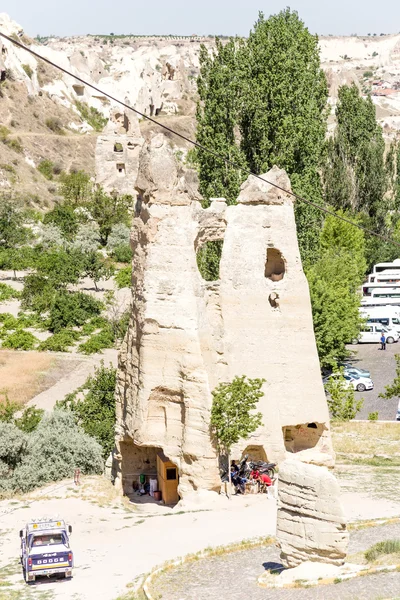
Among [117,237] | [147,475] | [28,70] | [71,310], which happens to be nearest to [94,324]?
[71,310]

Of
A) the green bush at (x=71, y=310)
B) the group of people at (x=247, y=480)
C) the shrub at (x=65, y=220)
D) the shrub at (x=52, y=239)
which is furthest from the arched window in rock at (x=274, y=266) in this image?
the shrub at (x=65, y=220)

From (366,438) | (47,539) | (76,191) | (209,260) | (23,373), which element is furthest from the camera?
(76,191)

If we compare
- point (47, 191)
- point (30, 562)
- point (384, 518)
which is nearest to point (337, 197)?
point (47, 191)

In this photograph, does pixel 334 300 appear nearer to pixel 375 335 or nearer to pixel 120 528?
pixel 375 335

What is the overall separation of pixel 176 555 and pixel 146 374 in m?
6.34

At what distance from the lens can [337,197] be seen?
67000 millimetres

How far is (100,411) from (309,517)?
1748 cm

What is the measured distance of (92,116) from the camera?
124 meters

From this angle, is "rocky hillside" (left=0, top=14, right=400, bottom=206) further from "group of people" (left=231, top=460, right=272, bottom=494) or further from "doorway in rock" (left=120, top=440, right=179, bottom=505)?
"group of people" (left=231, top=460, right=272, bottom=494)

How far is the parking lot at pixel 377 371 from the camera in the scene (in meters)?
44.2

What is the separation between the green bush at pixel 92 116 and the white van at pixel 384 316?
2592 inches

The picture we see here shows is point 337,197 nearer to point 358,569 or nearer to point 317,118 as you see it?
point 317,118

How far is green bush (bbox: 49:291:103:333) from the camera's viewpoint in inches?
2221

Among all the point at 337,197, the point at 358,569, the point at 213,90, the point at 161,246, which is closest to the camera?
the point at 358,569
